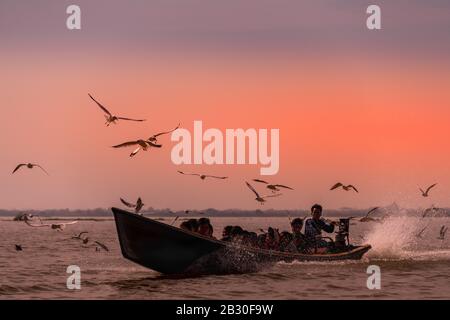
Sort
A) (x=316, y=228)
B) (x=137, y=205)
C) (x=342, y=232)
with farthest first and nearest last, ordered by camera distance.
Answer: (x=342, y=232), (x=316, y=228), (x=137, y=205)

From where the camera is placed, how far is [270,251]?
24.0m

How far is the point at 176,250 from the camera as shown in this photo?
74.7 feet

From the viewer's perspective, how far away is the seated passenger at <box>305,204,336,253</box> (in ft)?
79.7

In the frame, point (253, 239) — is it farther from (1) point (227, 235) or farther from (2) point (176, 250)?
(2) point (176, 250)

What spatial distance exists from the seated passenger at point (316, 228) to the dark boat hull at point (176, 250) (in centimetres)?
113

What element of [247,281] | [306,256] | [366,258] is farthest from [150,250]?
[366,258]

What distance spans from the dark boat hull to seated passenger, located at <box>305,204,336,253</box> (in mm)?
1134

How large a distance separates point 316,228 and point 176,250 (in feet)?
13.8

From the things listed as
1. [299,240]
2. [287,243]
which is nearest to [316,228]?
[299,240]

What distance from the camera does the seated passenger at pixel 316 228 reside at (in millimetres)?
24281

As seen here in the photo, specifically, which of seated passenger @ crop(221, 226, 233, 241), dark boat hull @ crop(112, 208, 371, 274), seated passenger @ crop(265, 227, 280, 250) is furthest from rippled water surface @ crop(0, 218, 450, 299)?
seated passenger @ crop(221, 226, 233, 241)

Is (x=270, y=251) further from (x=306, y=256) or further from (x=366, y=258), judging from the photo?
(x=366, y=258)

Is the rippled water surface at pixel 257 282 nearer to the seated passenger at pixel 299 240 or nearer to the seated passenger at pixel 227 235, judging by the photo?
the seated passenger at pixel 299 240
